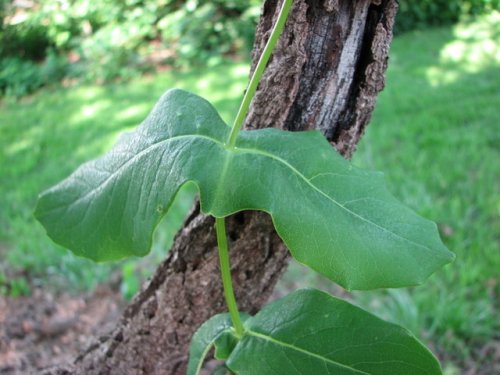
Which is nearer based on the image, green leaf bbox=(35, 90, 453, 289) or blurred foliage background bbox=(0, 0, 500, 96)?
green leaf bbox=(35, 90, 453, 289)

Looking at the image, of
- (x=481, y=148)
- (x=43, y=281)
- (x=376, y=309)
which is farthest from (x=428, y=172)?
(x=43, y=281)

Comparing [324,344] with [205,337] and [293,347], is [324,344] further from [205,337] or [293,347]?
[205,337]

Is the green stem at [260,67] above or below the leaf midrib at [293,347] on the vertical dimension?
above

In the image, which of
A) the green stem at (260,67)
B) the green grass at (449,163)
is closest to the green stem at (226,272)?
the green stem at (260,67)

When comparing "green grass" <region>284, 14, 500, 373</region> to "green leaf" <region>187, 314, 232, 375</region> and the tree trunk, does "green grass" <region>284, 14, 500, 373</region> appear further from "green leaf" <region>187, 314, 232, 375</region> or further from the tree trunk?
"green leaf" <region>187, 314, 232, 375</region>

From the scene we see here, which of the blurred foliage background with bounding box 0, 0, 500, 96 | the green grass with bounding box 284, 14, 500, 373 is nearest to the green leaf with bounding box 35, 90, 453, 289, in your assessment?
the green grass with bounding box 284, 14, 500, 373

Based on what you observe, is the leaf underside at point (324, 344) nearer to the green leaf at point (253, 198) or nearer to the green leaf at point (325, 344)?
the green leaf at point (325, 344)

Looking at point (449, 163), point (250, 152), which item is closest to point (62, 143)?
point (449, 163)

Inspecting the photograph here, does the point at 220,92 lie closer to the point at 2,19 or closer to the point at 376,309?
the point at 2,19
